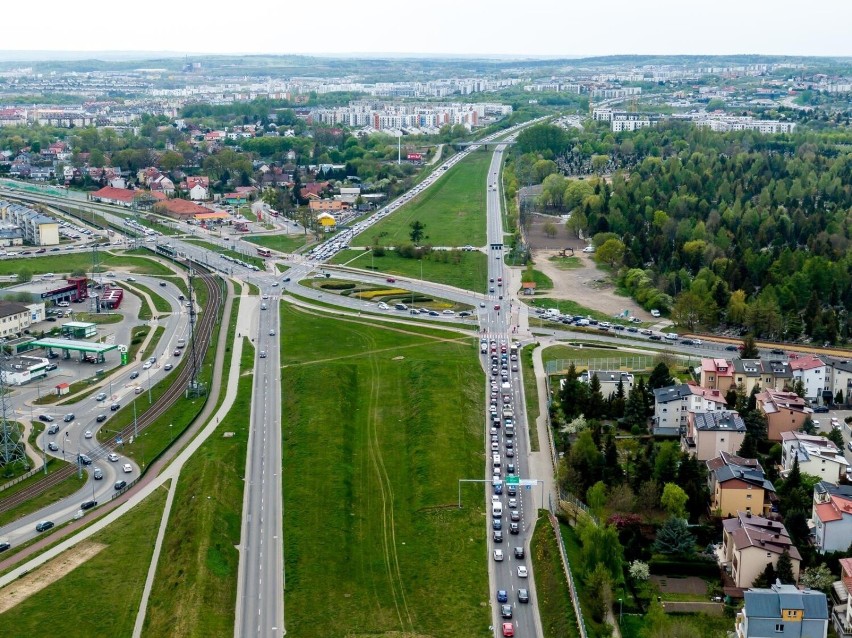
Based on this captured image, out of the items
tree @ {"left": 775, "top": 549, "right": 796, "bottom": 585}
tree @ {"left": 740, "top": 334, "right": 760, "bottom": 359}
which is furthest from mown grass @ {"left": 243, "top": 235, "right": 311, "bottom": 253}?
tree @ {"left": 775, "top": 549, "right": 796, "bottom": 585}

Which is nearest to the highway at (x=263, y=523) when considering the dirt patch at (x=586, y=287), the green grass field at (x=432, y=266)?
the green grass field at (x=432, y=266)

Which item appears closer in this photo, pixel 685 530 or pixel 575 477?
pixel 685 530

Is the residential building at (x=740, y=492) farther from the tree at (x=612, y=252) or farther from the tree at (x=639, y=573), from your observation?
the tree at (x=612, y=252)

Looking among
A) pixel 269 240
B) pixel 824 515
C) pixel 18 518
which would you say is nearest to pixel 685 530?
pixel 824 515

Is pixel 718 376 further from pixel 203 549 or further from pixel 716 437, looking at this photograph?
pixel 203 549

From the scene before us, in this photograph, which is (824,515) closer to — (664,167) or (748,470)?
(748,470)
